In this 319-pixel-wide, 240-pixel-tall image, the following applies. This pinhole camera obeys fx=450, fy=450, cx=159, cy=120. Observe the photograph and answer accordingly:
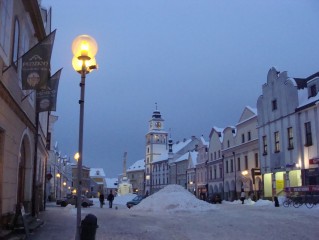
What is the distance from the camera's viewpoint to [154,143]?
5635 inches

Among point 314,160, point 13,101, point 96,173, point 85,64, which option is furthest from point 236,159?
point 96,173

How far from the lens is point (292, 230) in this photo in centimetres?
1777

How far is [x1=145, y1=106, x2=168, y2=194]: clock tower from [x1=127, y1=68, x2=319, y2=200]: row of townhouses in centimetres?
5569

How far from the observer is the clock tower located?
458 ft

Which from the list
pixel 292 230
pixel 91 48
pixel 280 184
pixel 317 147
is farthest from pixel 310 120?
pixel 91 48

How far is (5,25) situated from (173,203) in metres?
24.7

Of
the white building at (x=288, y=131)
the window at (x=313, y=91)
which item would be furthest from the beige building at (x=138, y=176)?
the window at (x=313, y=91)

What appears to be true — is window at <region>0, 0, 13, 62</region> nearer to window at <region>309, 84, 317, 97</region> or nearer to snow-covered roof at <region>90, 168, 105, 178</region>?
window at <region>309, 84, 317, 97</region>

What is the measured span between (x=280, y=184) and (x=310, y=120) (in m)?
8.36

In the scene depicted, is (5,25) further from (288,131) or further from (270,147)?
(270,147)

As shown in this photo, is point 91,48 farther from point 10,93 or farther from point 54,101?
point 54,101

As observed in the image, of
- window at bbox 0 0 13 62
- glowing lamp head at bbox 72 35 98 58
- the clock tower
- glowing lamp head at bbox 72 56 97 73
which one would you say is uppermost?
the clock tower

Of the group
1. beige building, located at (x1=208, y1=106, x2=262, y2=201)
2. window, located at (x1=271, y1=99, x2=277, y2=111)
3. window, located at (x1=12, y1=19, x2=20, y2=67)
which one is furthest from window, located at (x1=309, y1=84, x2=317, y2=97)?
window, located at (x1=12, y1=19, x2=20, y2=67)

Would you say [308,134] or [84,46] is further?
[308,134]
